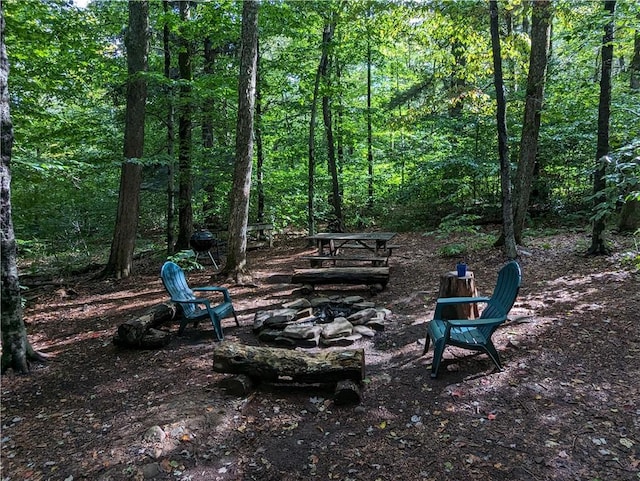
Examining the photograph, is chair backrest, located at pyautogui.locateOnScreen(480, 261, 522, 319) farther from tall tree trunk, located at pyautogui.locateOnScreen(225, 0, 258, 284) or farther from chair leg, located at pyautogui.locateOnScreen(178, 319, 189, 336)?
tall tree trunk, located at pyautogui.locateOnScreen(225, 0, 258, 284)

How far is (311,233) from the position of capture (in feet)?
36.8

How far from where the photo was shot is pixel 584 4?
21.6 feet

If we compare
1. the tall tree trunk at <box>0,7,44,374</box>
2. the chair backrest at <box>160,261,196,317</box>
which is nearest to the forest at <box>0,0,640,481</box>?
the tall tree trunk at <box>0,7,44,374</box>

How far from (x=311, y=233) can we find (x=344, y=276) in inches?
191

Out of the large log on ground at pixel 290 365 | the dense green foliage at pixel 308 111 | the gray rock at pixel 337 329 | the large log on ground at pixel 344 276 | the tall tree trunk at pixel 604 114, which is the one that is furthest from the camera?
the dense green foliage at pixel 308 111

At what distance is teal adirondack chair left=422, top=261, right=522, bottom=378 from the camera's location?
3.46 meters

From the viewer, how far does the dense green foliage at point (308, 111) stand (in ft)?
22.3

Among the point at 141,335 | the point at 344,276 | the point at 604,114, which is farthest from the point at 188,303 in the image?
the point at 604,114

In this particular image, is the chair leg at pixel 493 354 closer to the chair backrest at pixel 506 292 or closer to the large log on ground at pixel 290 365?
the chair backrest at pixel 506 292

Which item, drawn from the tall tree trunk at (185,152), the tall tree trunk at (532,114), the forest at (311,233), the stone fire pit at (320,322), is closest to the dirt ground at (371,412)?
the forest at (311,233)

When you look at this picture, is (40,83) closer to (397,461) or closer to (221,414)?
(221,414)

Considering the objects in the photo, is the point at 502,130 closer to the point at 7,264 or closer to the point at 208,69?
the point at 7,264

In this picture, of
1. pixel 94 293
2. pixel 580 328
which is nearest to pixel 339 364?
pixel 580 328

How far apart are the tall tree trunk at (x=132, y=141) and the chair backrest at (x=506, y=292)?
6737 mm
